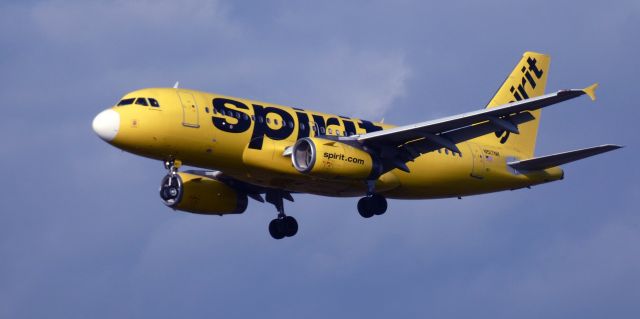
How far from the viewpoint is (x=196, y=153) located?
52.2 meters

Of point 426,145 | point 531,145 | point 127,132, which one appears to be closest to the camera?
point 127,132

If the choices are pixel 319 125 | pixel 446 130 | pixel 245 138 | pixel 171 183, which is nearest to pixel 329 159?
pixel 319 125

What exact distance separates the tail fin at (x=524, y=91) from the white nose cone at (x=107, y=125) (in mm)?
18949

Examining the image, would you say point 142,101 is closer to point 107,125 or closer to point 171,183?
point 107,125

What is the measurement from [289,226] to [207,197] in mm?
4048

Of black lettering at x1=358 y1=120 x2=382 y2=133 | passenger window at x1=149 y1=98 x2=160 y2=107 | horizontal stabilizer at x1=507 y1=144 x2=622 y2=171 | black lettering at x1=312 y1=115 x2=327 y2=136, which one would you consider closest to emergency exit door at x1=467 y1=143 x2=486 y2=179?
horizontal stabilizer at x1=507 y1=144 x2=622 y2=171

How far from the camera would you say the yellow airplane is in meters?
51.8

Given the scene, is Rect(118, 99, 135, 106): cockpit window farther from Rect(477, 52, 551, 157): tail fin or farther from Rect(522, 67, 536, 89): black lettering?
Rect(522, 67, 536, 89): black lettering

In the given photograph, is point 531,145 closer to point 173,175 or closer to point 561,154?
point 561,154

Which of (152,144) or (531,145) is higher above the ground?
(531,145)

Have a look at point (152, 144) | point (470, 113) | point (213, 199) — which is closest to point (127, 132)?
point (152, 144)

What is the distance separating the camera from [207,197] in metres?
59.4

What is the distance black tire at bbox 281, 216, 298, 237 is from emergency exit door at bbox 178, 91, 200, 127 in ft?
32.8

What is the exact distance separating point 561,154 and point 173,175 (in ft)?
56.2
